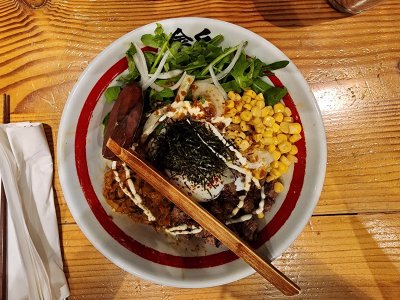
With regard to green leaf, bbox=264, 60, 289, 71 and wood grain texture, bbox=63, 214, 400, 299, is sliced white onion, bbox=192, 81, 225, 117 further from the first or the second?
wood grain texture, bbox=63, 214, 400, 299

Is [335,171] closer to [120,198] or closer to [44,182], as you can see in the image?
[120,198]

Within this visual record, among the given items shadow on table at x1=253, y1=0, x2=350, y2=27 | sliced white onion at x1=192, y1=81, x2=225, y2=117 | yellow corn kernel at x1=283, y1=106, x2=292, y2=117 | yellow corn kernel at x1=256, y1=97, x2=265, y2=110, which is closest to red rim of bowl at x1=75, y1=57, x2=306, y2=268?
yellow corn kernel at x1=283, y1=106, x2=292, y2=117

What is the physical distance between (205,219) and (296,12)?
44.2 inches

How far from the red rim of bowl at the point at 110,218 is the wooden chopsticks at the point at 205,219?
0.14 metres

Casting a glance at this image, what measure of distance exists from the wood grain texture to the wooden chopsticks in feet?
1.11

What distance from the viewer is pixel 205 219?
5.40 feet

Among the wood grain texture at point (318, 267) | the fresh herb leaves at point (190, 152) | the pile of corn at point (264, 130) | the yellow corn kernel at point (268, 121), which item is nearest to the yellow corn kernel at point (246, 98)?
the pile of corn at point (264, 130)

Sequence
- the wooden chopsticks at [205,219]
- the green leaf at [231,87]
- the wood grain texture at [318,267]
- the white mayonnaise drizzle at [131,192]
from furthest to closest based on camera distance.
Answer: the wood grain texture at [318,267]
the green leaf at [231,87]
the white mayonnaise drizzle at [131,192]
the wooden chopsticks at [205,219]

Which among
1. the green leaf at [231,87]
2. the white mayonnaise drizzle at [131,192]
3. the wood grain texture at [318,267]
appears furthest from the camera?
the wood grain texture at [318,267]

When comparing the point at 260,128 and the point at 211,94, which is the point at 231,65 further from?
the point at 260,128

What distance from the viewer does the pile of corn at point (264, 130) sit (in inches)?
70.3

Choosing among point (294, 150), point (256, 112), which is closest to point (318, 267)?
point (294, 150)

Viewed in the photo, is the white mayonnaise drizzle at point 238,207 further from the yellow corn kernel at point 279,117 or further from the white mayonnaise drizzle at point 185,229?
the yellow corn kernel at point 279,117

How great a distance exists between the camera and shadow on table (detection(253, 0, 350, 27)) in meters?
2.04
